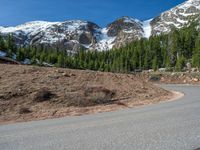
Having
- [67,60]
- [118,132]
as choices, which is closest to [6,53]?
[67,60]

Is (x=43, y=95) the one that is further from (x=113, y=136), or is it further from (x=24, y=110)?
(x=113, y=136)

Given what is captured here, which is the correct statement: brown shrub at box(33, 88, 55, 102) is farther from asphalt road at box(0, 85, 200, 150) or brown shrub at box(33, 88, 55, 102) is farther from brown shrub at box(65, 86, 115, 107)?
asphalt road at box(0, 85, 200, 150)

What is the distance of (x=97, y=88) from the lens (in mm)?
22484

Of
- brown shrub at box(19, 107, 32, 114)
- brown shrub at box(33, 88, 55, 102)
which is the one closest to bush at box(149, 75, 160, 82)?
brown shrub at box(33, 88, 55, 102)

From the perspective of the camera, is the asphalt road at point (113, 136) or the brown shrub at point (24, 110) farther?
the brown shrub at point (24, 110)

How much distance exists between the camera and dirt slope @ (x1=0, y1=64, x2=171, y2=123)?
56.0 ft

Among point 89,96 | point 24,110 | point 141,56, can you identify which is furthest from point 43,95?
point 141,56

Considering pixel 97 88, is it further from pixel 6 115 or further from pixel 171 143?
pixel 171 143

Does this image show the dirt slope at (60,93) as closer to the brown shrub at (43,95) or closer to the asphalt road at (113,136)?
the brown shrub at (43,95)

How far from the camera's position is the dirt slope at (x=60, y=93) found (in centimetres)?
1706

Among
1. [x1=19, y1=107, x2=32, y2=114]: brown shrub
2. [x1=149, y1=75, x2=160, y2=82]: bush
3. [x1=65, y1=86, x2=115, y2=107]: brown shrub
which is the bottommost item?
[x1=149, y1=75, x2=160, y2=82]: bush

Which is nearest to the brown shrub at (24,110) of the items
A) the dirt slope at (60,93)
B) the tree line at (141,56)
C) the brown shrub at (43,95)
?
the dirt slope at (60,93)

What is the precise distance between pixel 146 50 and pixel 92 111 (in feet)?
363

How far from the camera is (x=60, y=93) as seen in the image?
66.4 feet
